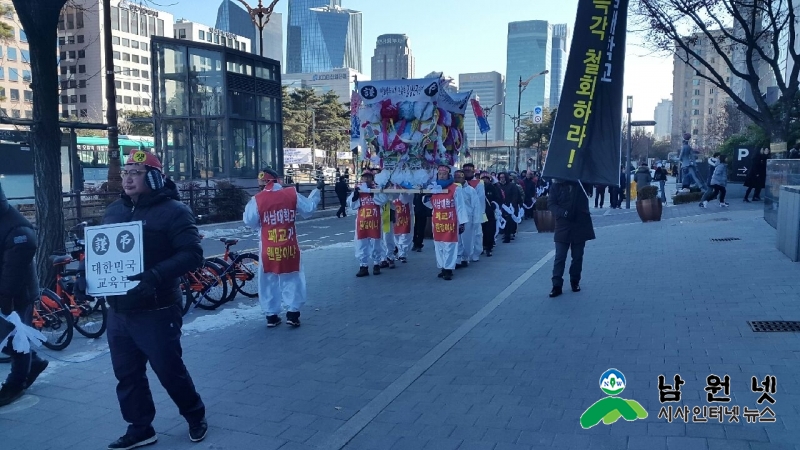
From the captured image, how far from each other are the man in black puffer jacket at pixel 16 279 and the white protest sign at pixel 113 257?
1200 millimetres

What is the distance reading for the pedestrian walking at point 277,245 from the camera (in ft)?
24.7

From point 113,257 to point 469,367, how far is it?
3237 mm

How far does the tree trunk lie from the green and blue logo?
648 centimetres

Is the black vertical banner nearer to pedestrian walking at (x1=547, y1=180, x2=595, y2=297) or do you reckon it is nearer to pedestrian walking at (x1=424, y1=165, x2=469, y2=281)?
pedestrian walking at (x1=547, y1=180, x2=595, y2=297)

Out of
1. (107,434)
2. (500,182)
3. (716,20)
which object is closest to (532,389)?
(107,434)

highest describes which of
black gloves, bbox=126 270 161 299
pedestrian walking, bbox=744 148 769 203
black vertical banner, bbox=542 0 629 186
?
black vertical banner, bbox=542 0 629 186

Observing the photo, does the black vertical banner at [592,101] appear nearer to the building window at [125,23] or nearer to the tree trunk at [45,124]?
the tree trunk at [45,124]

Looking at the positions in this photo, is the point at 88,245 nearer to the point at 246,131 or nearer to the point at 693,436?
the point at 693,436

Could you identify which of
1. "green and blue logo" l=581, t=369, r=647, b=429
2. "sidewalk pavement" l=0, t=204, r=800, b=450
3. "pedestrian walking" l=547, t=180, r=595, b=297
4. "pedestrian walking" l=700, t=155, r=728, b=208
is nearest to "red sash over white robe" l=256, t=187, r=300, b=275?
"sidewalk pavement" l=0, t=204, r=800, b=450

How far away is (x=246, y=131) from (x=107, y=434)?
2363 cm

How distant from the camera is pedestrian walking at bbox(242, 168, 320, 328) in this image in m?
7.53

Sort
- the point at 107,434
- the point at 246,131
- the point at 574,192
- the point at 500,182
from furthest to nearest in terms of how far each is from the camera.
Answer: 1. the point at 246,131
2. the point at 500,182
3. the point at 574,192
4. the point at 107,434

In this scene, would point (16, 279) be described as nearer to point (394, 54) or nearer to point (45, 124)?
point (45, 124)

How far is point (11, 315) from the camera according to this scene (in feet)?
17.0
